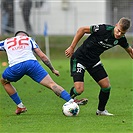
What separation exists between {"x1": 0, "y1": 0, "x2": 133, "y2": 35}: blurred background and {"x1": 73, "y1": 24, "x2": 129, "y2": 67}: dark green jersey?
1984 centimetres

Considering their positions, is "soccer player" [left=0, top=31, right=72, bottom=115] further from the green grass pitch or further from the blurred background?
the blurred background

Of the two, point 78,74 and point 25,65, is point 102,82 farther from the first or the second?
point 25,65

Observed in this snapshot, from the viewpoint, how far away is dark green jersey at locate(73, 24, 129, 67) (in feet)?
38.6

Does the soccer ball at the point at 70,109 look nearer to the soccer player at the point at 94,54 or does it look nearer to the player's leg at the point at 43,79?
the player's leg at the point at 43,79

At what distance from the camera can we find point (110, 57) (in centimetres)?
3284

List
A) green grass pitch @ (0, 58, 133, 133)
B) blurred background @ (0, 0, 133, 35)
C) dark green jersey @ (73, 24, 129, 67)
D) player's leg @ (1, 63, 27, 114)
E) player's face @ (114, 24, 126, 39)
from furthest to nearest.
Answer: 1. blurred background @ (0, 0, 133, 35)
2. dark green jersey @ (73, 24, 129, 67)
3. player's leg @ (1, 63, 27, 114)
4. player's face @ (114, 24, 126, 39)
5. green grass pitch @ (0, 58, 133, 133)

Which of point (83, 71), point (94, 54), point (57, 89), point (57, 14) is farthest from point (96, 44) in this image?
point (57, 14)

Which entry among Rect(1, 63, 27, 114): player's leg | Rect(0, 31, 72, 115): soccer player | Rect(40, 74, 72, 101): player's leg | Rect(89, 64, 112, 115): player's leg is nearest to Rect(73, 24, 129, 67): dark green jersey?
Rect(89, 64, 112, 115): player's leg

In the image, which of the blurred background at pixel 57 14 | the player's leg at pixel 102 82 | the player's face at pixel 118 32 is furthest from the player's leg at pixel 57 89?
the blurred background at pixel 57 14

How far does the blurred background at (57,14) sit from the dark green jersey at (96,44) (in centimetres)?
1984

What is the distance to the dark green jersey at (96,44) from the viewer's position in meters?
11.8

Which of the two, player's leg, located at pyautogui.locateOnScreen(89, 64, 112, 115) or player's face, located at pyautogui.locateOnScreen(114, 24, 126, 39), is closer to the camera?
player's face, located at pyautogui.locateOnScreen(114, 24, 126, 39)

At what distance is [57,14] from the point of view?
1433 inches

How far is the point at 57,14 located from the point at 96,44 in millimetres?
24627
